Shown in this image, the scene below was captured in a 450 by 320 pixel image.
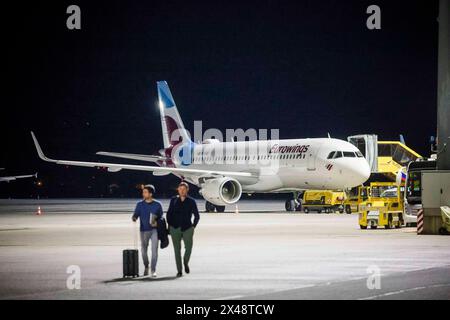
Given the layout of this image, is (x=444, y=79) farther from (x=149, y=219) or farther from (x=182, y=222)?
(x=149, y=219)

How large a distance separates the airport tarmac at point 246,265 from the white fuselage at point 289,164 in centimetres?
1455

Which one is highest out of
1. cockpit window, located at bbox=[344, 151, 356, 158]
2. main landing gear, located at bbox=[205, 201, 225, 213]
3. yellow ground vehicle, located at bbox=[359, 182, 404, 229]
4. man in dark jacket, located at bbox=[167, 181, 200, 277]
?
cockpit window, located at bbox=[344, 151, 356, 158]

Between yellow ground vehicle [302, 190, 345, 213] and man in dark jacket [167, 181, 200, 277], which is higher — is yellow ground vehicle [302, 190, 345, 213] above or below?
below

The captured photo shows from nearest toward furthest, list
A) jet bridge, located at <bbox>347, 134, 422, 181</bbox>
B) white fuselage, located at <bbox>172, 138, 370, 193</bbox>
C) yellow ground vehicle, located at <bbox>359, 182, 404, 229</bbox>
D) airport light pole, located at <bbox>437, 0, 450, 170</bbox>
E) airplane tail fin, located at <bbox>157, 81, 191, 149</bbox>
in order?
1. airport light pole, located at <bbox>437, 0, 450, 170</bbox>
2. yellow ground vehicle, located at <bbox>359, 182, 404, 229</bbox>
3. white fuselage, located at <bbox>172, 138, 370, 193</bbox>
4. jet bridge, located at <bbox>347, 134, 422, 181</bbox>
5. airplane tail fin, located at <bbox>157, 81, 191, 149</bbox>

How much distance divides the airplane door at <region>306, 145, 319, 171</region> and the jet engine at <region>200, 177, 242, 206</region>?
3864 mm

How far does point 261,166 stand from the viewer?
51469mm

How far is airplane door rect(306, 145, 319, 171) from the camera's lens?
4800 centimetres

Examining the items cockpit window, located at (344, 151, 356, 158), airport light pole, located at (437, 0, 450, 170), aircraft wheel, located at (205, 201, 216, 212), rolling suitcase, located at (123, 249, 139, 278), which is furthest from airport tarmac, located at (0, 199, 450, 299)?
aircraft wheel, located at (205, 201, 216, 212)

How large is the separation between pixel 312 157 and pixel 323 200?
9.37ft

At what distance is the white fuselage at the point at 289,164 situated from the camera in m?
47.1

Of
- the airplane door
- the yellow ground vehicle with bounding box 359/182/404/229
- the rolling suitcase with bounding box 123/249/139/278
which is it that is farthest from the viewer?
the airplane door

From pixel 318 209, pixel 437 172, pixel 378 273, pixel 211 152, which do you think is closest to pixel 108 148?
pixel 211 152

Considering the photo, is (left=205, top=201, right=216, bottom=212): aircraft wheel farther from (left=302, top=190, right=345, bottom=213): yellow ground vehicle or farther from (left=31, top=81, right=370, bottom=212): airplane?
(left=302, top=190, right=345, bottom=213): yellow ground vehicle

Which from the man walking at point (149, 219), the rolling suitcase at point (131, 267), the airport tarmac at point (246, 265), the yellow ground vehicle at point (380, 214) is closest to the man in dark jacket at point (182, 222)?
the man walking at point (149, 219)
